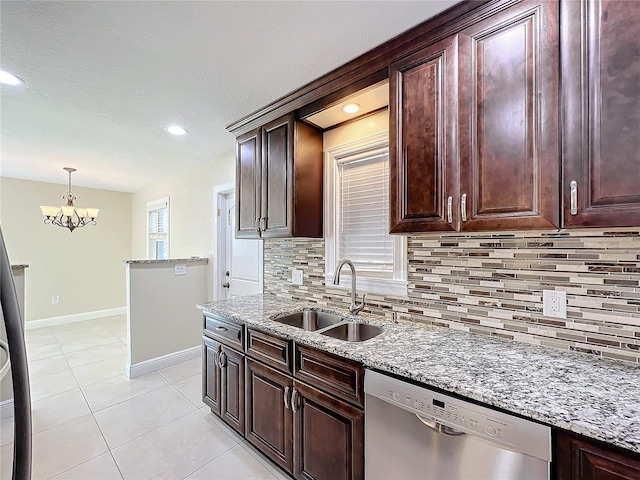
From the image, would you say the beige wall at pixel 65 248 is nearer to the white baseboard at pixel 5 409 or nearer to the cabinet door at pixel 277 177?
the white baseboard at pixel 5 409

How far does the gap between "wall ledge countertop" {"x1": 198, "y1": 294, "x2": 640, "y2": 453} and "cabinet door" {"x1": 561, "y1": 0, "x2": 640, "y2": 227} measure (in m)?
0.56

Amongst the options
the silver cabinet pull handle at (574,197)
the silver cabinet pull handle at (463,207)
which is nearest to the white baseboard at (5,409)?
the silver cabinet pull handle at (463,207)

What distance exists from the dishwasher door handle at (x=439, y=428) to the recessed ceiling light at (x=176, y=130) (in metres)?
2.92

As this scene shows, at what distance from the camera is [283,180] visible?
7.34 feet

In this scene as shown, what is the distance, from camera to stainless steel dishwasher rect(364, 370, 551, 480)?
92cm

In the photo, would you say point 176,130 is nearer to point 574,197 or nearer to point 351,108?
point 351,108

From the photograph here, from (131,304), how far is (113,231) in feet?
11.6

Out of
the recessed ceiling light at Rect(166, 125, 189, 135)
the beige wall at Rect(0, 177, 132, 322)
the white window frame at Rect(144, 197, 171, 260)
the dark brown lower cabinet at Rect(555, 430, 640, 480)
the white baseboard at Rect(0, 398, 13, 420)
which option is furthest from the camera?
the beige wall at Rect(0, 177, 132, 322)

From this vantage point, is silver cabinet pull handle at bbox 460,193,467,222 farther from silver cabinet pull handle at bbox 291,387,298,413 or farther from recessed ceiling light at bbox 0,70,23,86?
recessed ceiling light at bbox 0,70,23,86

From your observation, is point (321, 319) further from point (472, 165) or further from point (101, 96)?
point (101, 96)

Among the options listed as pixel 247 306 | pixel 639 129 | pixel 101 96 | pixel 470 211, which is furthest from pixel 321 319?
pixel 101 96

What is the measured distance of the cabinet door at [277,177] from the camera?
221 centimetres

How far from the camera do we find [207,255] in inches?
151

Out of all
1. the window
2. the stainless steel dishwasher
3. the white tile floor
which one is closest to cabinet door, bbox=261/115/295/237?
the stainless steel dishwasher
